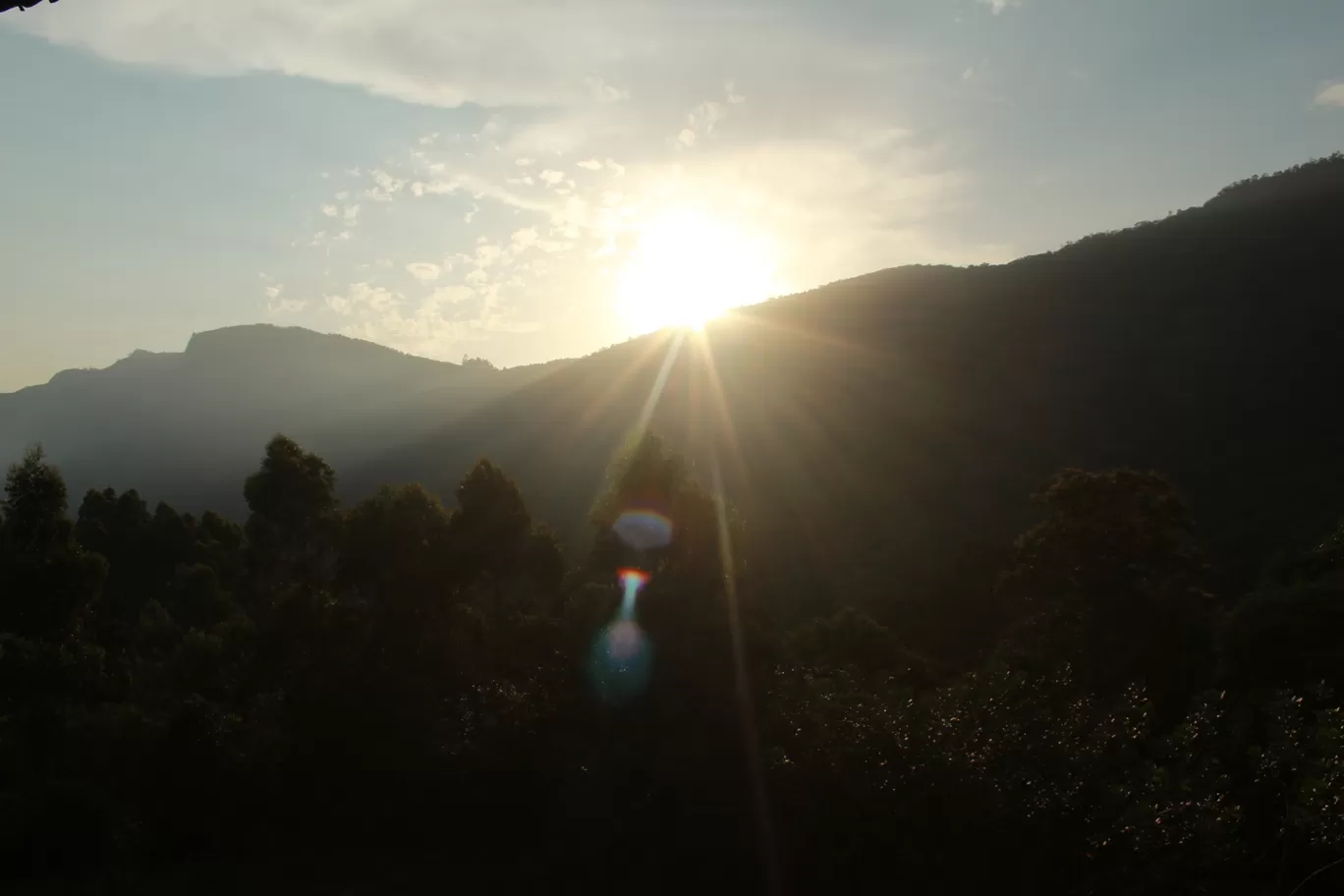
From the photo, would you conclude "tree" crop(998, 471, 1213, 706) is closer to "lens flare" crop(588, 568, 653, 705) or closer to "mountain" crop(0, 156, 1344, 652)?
"mountain" crop(0, 156, 1344, 652)

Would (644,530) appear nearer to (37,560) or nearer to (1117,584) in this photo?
(37,560)

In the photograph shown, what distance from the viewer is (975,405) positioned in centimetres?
8600

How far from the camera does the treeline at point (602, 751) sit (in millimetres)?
12219

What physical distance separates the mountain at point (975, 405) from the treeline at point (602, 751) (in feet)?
82.2

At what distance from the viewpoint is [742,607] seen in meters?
18.2

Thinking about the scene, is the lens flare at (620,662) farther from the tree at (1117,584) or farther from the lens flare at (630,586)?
the tree at (1117,584)

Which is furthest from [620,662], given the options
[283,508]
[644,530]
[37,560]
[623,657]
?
[283,508]

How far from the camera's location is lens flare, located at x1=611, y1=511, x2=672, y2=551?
1880cm

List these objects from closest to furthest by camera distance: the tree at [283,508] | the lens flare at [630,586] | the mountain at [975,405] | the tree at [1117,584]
Answer: the lens flare at [630,586], the tree at [1117,584], the tree at [283,508], the mountain at [975,405]

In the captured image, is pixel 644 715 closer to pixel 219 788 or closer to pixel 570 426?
pixel 219 788

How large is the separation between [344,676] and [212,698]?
16.1 ft

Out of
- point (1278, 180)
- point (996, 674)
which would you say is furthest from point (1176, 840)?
point (1278, 180)

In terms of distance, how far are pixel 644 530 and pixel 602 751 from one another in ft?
17.2

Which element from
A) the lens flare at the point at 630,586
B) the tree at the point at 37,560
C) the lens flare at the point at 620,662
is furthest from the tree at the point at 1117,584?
the tree at the point at 37,560
